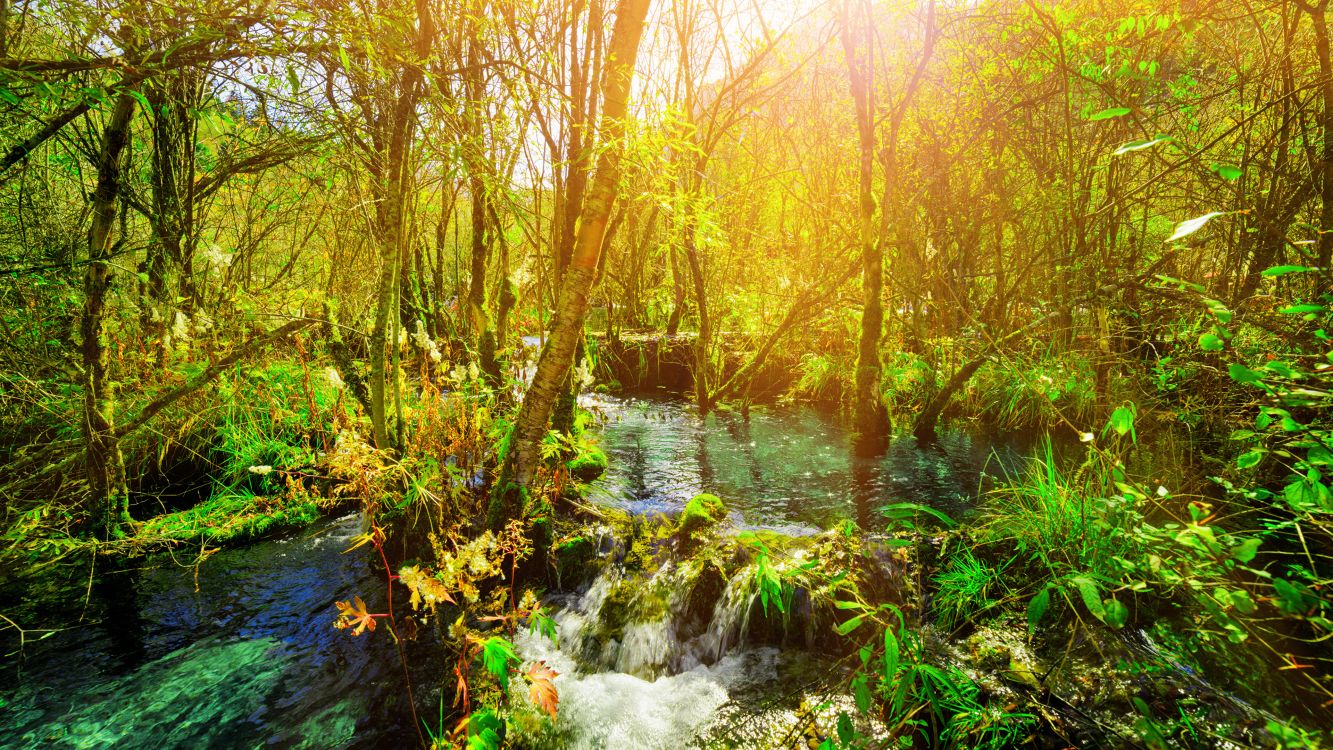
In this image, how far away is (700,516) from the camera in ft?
14.2

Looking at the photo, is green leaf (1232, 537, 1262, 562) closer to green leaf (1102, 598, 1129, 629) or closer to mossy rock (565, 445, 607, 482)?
green leaf (1102, 598, 1129, 629)

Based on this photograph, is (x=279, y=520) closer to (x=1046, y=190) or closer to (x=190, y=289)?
(x=190, y=289)

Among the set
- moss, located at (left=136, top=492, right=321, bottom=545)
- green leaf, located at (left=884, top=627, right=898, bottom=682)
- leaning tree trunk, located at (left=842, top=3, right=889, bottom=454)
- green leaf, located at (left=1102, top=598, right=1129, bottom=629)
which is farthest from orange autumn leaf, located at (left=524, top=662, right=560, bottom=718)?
leaning tree trunk, located at (left=842, top=3, right=889, bottom=454)

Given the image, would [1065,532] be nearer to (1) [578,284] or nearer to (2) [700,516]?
(2) [700,516]

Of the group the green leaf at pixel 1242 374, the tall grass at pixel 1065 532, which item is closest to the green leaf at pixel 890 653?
the green leaf at pixel 1242 374

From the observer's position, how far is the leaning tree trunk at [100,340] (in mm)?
3266

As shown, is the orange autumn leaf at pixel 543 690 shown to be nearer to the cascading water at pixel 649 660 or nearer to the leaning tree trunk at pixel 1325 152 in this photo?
the cascading water at pixel 649 660

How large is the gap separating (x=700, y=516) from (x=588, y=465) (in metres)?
1.40

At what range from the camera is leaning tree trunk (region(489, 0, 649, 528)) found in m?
3.19

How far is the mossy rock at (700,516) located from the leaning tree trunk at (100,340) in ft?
13.1

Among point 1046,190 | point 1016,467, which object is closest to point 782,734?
point 1016,467

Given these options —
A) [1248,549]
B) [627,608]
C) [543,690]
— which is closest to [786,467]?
[627,608]

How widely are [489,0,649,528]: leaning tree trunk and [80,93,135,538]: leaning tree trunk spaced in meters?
2.51

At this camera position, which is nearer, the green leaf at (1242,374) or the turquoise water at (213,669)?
the green leaf at (1242,374)
